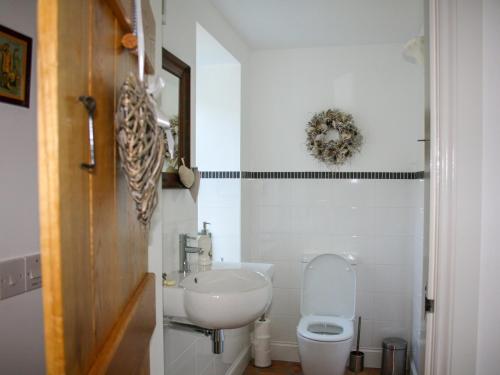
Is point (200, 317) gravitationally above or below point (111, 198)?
below

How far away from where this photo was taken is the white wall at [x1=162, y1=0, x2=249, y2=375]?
193 centimetres

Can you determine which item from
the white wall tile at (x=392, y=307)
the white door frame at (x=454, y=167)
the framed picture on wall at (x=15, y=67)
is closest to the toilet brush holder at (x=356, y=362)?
Result: the white wall tile at (x=392, y=307)

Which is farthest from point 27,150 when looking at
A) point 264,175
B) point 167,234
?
point 264,175

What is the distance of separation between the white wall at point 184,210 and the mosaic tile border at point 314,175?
2.54 feet

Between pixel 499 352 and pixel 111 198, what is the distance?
4.13ft

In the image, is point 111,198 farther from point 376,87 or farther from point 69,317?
point 376,87

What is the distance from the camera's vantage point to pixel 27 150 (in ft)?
4.96

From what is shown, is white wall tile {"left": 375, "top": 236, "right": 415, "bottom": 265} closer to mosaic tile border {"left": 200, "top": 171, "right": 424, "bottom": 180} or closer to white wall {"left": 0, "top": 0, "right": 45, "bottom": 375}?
mosaic tile border {"left": 200, "top": 171, "right": 424, "bottom": 180}

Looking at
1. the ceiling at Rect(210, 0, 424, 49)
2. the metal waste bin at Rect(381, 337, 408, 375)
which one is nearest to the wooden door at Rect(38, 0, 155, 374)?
the ceiling at Rect(210, 0, 424, 49)

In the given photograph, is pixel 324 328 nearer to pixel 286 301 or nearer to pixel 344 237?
pixel 286 301

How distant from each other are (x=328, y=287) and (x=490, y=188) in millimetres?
1927

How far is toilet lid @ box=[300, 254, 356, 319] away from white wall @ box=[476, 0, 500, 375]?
5.74 feet

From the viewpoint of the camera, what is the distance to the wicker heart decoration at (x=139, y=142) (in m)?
0.68

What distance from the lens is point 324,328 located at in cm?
290
